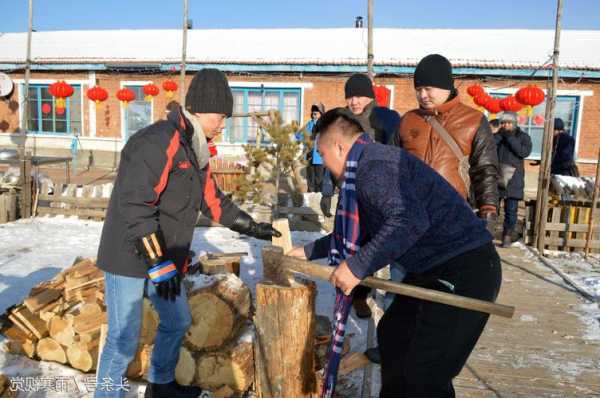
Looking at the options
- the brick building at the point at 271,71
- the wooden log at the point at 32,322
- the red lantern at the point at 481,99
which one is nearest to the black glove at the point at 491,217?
the wooden log at the point at 32,322

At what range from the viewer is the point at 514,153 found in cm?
698

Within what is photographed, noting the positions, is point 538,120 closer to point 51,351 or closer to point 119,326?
point 51,351

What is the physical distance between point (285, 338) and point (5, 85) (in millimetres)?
18314

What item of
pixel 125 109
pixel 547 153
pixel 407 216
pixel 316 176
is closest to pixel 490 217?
pixel 407 216

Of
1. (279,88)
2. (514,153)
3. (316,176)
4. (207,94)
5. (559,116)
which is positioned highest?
(279,88)

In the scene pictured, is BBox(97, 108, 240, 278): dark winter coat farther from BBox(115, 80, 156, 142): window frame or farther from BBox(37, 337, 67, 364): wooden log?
BBox(115, 80, 156, 142): window frame

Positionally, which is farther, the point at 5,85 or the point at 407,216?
the point at 5,85

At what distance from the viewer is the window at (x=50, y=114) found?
16.8 meters

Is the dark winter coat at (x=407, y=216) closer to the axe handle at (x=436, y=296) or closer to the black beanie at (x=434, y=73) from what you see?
the axe handle at (x=436, y=296)

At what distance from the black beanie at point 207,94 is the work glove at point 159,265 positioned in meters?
0.77

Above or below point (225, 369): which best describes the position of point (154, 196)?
above

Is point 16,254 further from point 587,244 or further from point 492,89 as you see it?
point 492,89

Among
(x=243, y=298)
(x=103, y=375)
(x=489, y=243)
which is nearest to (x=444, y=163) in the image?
(x=489, y=243)

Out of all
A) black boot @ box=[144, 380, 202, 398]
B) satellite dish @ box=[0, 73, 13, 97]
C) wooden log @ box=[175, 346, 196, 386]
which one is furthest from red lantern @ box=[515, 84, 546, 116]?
satellite dish @ box=[0, 73, 13, 97]
